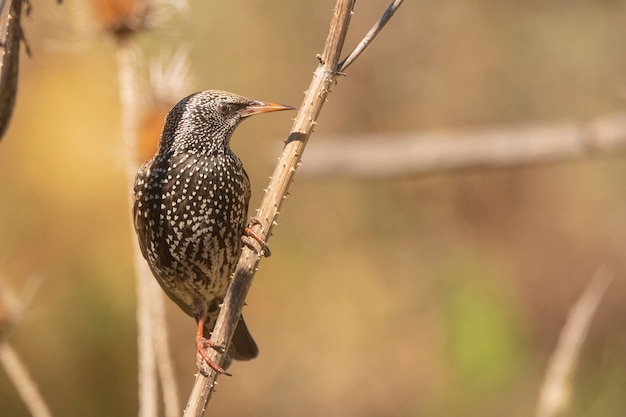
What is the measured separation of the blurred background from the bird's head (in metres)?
3.37

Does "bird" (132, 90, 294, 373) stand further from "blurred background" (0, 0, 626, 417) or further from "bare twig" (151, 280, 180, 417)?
"blurred background" (0, 0, 626, 417)

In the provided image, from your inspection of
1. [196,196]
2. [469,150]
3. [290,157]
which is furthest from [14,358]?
[469,150]

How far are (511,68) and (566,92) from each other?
66 centimetres

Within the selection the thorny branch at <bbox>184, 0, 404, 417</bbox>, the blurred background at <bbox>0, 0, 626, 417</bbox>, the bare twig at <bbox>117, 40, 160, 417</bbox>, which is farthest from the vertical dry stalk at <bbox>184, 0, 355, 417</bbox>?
the blurred background at <bbox>0, 0, 626, 417</bbox>

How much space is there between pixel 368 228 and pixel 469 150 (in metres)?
1.93

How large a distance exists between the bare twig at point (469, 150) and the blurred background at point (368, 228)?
573 mm

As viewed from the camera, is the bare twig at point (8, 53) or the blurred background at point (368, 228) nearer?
the bare twig at point (8, 53)

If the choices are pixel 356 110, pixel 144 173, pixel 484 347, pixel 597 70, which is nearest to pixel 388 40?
pixel 356 110

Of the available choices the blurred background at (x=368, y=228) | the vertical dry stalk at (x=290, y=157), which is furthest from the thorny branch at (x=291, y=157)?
the blurred background at (x=368, y=228)

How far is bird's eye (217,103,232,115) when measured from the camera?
152 inches

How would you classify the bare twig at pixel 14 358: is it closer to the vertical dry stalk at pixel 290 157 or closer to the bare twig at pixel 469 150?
the vertical dry stalk at pixel 290 157

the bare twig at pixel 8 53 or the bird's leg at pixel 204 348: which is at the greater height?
the bare twig at pixel 8 53

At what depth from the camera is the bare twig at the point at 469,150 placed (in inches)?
286

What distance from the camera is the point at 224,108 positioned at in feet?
12.7
